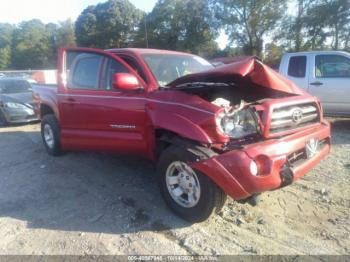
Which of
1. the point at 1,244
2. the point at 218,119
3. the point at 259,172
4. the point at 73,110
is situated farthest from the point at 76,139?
the point at 259,172

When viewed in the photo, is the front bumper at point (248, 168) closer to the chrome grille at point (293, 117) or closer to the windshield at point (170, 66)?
the chrome grille at point (293, 117)

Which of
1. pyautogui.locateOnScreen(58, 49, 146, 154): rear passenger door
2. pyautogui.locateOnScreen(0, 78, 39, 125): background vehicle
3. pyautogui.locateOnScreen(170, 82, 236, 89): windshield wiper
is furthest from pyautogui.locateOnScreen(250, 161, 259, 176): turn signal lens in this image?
pyautogui.locateOnScreen(0, 78, 39, 125): background vehicle

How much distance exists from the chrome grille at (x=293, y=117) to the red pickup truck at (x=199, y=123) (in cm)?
1

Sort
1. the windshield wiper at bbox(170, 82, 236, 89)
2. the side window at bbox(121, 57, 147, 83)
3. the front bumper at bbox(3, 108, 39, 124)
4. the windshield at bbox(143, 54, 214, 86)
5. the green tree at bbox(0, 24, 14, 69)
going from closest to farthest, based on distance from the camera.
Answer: the windshield wiper at bbox(170, 82, 236, 89) → the side window at bbox(121, 57, 147, 83) → the windshield at bbox(143, 54, 214, 86) → the front bumper at bbox(3, 108, 39, 124) → the green tree at bbox(0, 24, 14, 69)

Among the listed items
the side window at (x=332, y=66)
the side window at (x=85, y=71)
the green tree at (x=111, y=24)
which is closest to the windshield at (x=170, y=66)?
the side window at (x=85, y=71)

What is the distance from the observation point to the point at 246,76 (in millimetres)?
3758

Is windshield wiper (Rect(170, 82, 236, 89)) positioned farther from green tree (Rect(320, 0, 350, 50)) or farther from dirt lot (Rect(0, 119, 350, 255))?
green tree (Rect(320, 0, 350, 50))

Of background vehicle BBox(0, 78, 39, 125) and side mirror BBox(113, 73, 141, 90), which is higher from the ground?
side mirror BBox(113, 73, 141, 90)

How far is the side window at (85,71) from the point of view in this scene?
15.9ft

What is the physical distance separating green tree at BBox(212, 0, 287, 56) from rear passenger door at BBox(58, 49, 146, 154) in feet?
98.8

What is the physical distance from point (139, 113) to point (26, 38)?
245 feet

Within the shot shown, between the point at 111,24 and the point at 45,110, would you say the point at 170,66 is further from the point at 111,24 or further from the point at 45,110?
the point at 111,24

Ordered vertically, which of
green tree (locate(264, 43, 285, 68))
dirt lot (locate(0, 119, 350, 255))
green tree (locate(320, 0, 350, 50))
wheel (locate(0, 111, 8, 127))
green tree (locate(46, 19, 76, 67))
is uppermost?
green tree (locate(46, 19, 76, 67))

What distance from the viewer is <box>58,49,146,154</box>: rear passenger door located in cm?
417
